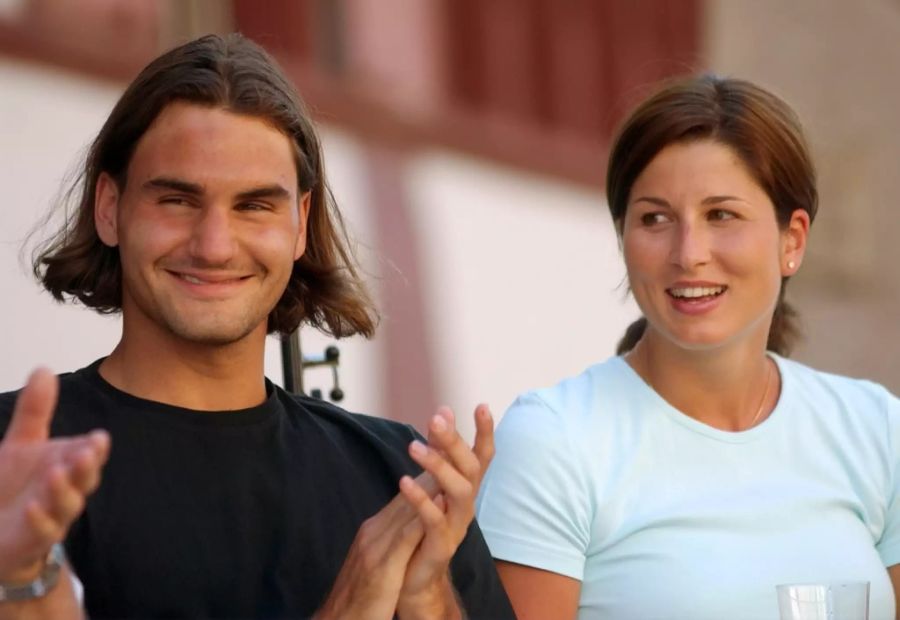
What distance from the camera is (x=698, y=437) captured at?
7.72 ft

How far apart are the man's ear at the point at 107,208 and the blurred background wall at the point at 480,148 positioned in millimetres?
306

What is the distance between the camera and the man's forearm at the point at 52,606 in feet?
5.07

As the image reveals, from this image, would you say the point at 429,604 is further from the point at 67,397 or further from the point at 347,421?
the point at 67,397

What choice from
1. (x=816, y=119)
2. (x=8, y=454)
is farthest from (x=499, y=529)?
(x=816, y=119)

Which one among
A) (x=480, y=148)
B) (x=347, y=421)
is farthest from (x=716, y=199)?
(x=480, y=148)

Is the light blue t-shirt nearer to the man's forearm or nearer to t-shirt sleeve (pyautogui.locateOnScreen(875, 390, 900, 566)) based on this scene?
t-shirt sleeve (pyautogui.locateOnScreen(875, 390, 900, 566))

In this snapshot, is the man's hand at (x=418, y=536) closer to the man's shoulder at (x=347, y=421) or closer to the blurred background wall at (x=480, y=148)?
the man's shoulder at (x=347, y=421)

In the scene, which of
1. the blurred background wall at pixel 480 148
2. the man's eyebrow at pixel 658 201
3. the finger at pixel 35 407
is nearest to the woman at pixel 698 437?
the man's eyebrow at pixel 658 201

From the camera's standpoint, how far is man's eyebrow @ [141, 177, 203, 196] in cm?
197

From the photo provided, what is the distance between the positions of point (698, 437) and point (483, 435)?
64 cm

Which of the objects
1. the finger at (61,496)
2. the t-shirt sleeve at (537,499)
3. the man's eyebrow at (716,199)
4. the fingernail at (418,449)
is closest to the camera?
the finger at (61,496)

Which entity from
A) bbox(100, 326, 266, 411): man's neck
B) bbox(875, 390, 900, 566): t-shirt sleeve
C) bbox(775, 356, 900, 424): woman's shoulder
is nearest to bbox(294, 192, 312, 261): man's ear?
bbox(100, 326, 266, 411): man's neck

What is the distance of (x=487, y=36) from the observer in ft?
28.9

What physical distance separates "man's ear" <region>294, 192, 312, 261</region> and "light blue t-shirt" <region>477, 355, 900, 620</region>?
388 millimetres
